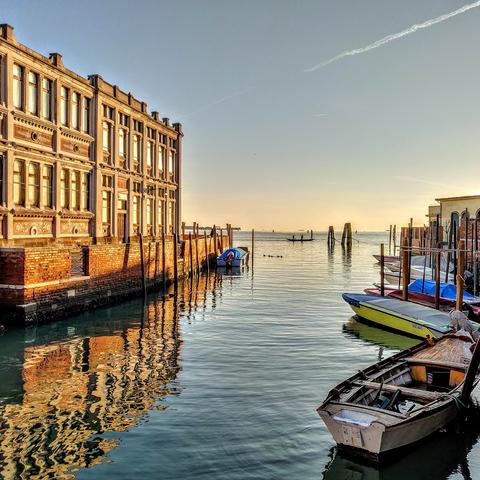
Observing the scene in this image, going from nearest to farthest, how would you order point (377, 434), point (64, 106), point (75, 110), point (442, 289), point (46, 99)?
point (377, 434)
point (46, 99)
point (442, 289)
point (64, 106)
point (75, 110)

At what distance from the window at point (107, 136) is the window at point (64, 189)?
15.0 feet

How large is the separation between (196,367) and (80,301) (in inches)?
387

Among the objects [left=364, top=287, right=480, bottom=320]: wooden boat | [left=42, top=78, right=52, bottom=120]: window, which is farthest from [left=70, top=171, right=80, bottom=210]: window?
[left=364, top=287, right=480, bottom=320]: wooden boat

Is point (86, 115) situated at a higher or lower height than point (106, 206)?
higher

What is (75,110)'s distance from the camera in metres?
26.1

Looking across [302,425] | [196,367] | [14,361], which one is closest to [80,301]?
[14,361]

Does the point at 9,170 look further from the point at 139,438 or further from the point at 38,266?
the point at 139,438

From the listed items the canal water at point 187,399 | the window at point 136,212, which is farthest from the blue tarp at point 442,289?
the window at point 136,212

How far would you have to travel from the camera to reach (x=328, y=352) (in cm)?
1556

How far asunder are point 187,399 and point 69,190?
17577 mm

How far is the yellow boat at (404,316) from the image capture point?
17188 mm

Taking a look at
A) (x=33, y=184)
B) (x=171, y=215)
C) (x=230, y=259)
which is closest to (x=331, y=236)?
(x=230, y=259)

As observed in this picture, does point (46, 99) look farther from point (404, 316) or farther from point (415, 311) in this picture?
point (415, 311)

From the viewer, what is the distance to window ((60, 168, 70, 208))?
2492 cm
